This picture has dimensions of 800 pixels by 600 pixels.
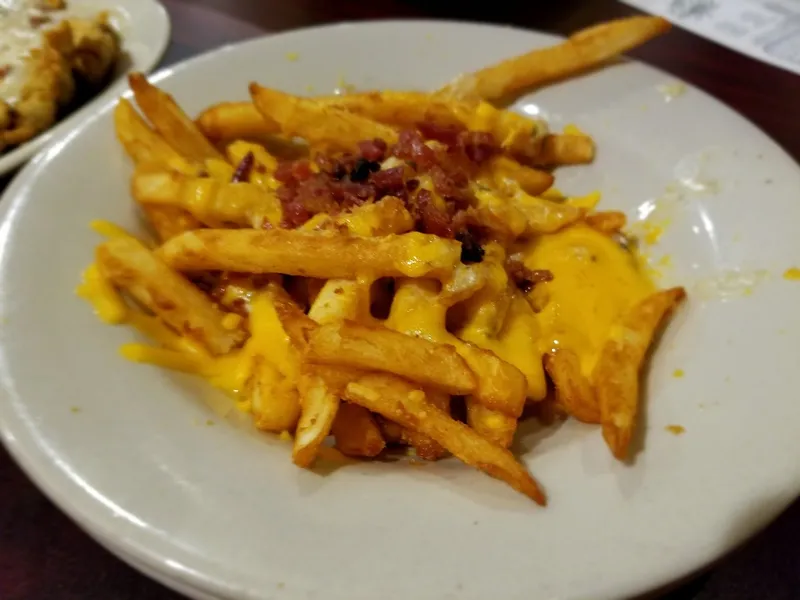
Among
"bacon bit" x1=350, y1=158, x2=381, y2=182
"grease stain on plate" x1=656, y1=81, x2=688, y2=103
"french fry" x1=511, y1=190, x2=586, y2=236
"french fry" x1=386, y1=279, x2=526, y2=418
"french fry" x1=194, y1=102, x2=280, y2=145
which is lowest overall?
"french fry" x1=386, y1=279, x2=526, y2=418

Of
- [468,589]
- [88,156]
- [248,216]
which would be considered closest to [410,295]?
[248,216]

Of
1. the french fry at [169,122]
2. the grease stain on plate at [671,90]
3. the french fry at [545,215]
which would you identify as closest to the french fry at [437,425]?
the french fry at [545,215]

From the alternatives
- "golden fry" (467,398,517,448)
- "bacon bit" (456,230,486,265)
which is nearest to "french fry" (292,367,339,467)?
"golden fry" (467,398,517,448)

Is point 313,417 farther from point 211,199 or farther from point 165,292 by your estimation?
point 211,199

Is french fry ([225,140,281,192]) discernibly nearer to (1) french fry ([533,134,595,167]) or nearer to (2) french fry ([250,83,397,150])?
(2) french fry ([250,83,397,150])

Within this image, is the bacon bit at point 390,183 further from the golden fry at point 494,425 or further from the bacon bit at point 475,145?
the golden fry at point 494,425
